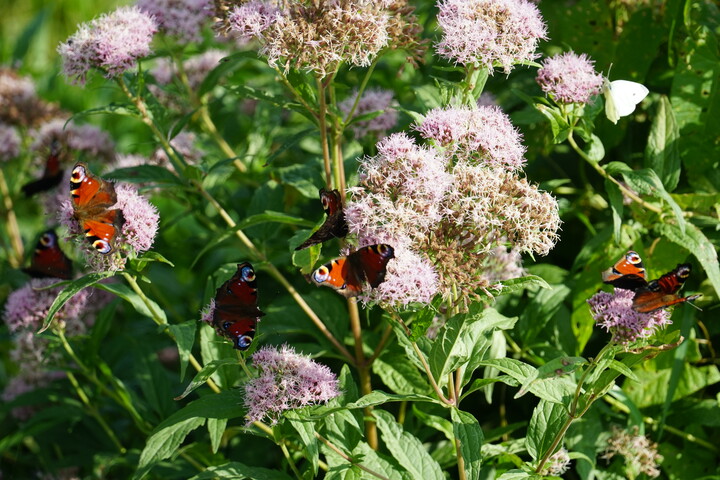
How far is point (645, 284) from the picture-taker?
226 centimetres

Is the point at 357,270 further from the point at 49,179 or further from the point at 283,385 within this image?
the point at 49,179

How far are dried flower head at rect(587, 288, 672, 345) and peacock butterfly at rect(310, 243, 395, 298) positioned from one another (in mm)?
708

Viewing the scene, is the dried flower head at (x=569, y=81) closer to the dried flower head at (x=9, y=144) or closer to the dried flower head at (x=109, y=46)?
the dried flower head at (x=109, y=46)

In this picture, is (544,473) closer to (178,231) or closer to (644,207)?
(644,207)

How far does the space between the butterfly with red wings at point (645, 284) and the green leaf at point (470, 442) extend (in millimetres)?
588

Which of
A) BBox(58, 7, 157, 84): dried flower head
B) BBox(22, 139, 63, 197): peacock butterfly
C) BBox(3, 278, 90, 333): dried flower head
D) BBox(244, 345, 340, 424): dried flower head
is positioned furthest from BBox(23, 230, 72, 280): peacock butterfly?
BBox(244, 345, 340, 424): dried flower head

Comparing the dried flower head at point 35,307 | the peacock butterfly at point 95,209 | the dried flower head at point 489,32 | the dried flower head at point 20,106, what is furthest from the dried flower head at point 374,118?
the dried flower head at point 20,106

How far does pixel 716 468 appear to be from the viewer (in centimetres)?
312

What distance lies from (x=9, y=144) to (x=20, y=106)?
239 millimetres

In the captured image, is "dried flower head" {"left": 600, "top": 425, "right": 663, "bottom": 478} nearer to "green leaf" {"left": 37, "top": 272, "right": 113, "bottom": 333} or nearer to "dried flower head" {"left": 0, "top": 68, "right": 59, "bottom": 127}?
"green leaf" {"left": 37, "top": 272, "right": 113, "bottom": 333}

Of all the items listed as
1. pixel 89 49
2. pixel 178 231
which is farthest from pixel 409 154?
pixel 178 231

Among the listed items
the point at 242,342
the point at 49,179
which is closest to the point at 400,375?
the point at 242,342

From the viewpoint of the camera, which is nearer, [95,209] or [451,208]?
[451,208]

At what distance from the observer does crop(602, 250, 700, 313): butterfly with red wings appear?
221 centimetres
